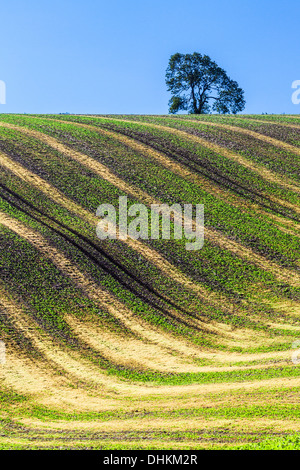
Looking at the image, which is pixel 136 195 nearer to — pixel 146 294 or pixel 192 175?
pixel 192 175

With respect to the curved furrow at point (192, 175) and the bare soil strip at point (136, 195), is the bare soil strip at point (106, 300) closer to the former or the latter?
the bare soil strip at point (136, 195)

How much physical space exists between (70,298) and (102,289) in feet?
7.71

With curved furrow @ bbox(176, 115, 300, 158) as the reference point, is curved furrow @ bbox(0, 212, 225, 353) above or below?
below

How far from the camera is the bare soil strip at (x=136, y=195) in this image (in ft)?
123

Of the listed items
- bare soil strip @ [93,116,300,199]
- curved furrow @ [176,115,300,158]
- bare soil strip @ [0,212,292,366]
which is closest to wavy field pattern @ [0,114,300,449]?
bare soil strip @ [0,212,292,366]

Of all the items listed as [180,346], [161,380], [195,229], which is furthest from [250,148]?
[161,380]

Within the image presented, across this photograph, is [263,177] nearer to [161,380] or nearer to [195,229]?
[195,229]

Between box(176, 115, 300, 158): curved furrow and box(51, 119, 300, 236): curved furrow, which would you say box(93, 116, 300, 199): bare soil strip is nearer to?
box(51, 119, 300, 236): curved furrow

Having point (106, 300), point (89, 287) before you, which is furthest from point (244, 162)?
point (106, 300)

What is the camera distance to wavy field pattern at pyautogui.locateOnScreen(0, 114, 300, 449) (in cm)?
2002

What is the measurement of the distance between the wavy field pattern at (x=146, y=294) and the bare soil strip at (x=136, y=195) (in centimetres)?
16

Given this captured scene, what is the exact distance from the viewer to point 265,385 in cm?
2198

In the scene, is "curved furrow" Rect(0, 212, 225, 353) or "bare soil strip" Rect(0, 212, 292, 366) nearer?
"bare soil strip" Rect(0, 212, 292, 366)

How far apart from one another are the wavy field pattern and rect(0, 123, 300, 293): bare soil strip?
0.51ft
